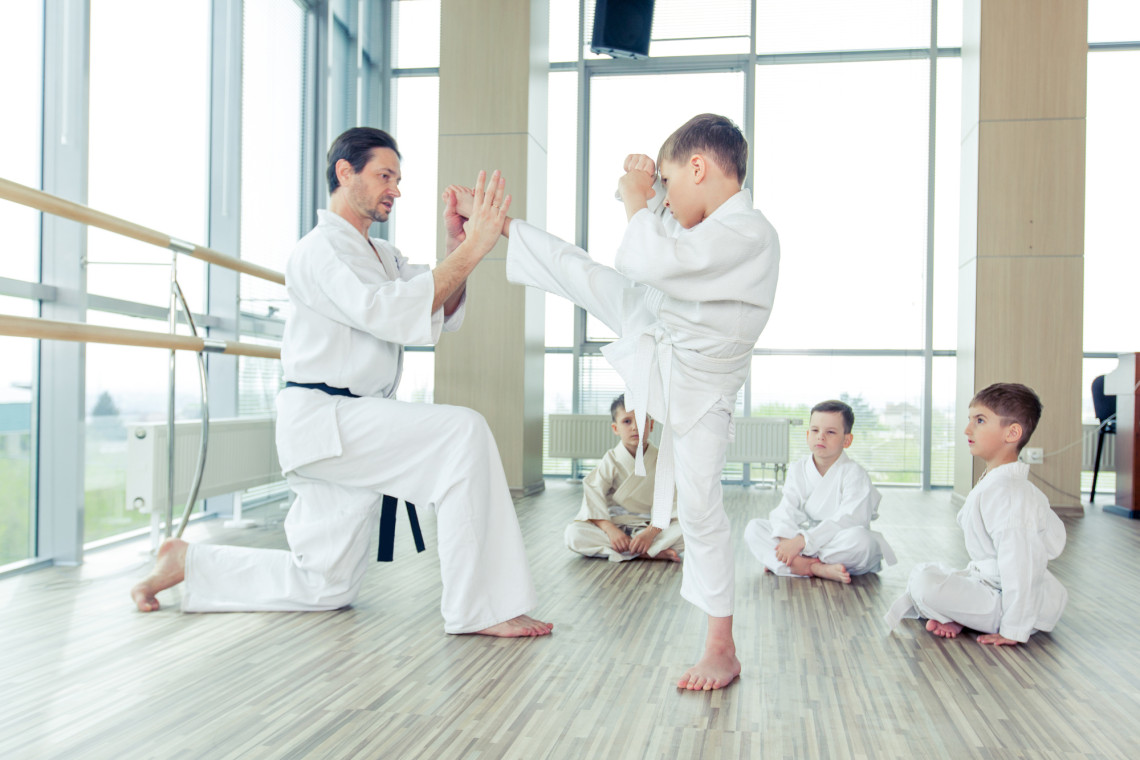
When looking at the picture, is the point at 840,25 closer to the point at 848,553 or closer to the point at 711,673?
the point at 848,553

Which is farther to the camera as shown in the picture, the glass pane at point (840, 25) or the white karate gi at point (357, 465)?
the glass pane at point (840, 25)

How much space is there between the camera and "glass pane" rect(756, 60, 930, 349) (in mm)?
5367

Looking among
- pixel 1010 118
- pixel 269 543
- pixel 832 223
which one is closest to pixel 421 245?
pixel 832 223

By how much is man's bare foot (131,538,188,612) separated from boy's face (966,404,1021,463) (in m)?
1.90

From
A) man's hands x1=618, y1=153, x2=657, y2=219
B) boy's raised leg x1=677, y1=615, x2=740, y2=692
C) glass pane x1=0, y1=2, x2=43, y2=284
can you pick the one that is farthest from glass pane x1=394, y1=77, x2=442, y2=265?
boy's raised leg x1=677, y1=615, x2=740, y2=692

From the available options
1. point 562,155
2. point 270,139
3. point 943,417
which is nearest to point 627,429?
point 270,139

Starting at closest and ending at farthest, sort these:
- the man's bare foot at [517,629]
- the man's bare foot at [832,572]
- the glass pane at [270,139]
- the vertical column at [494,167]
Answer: the man's bare foot at [517,629], the man's bare foot at [832,572], the glass pane at [270,139], the vertical column at [494,167]

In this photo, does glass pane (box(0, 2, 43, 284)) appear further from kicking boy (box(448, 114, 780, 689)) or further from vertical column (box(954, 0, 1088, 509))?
vertical column (box(954, 0, 1088, 509))

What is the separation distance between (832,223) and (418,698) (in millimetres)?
4738

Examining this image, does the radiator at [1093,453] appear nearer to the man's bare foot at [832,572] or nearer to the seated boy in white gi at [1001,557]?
the man's bare foot at [832,572]

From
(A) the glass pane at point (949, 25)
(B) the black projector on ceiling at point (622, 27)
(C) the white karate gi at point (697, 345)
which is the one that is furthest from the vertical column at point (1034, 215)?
(C) the white karate gi at point (697, 345)

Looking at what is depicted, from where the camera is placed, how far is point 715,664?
5.18 feet

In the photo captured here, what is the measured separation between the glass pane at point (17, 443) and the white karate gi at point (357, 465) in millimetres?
935

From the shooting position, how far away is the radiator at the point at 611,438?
205 inches
